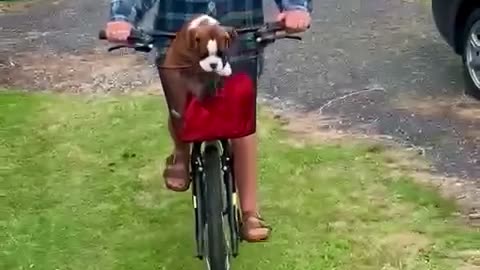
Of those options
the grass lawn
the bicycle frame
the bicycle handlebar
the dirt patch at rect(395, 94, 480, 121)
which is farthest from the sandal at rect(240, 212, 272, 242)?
the dirt patch at rect(395, 94, 480, 121)

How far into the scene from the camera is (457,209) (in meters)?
5.69

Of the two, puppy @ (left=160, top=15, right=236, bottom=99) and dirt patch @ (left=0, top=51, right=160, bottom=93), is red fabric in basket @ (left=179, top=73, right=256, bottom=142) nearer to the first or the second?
puppy @ (left=160, top=15, right=236, bottom=99)

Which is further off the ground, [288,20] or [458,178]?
[288,20]

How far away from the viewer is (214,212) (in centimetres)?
428

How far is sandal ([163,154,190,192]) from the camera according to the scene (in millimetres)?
4645

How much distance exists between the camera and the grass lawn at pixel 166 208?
17.0 ft

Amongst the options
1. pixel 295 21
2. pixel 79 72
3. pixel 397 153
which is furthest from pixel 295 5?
pixel 79 72

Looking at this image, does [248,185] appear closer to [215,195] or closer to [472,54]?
[215,195]

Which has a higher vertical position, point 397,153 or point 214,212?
point 214,212

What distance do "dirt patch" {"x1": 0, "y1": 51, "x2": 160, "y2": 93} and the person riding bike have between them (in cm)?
390

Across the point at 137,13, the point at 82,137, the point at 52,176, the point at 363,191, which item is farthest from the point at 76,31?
the point at 137,13

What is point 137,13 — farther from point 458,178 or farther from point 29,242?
point 458,178

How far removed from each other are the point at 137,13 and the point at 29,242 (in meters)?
1.55

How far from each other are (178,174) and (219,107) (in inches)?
29.8
